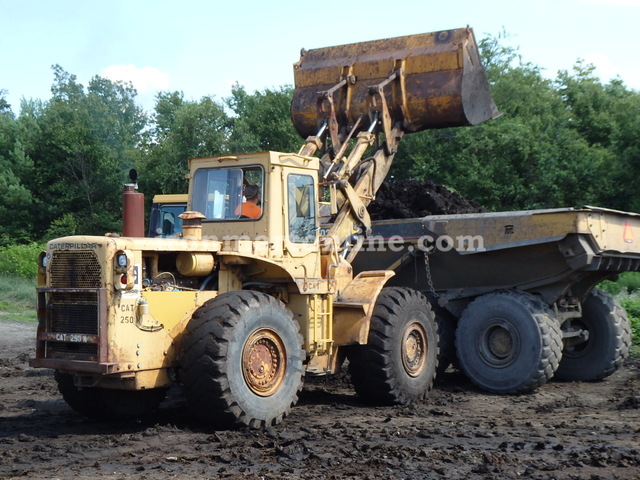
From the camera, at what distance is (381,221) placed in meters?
11.7

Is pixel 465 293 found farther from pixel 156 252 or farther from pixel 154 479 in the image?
pixel 154 479

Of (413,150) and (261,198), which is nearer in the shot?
(261,198)

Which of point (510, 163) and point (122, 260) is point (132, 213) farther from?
point (510, 163)

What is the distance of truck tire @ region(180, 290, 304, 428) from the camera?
7402 mm

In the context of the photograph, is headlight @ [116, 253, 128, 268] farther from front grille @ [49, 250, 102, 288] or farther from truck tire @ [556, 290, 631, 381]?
truck tire @ [556, 290, 631, 381]

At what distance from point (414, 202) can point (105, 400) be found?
19.6ft

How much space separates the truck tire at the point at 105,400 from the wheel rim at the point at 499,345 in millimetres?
4386

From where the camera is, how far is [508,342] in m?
10.7

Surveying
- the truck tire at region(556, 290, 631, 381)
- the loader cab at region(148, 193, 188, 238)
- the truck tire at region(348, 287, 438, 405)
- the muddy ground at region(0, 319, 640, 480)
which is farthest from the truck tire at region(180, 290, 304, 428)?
the truck tire at region(556, 290, 631, 381)

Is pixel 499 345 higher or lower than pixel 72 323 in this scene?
lower

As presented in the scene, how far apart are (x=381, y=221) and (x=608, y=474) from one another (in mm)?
5976

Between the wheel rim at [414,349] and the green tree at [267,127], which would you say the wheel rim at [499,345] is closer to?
the wheel rim at [414,349]

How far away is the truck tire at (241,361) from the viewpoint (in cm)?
740

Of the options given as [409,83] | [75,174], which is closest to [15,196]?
[75,174]
